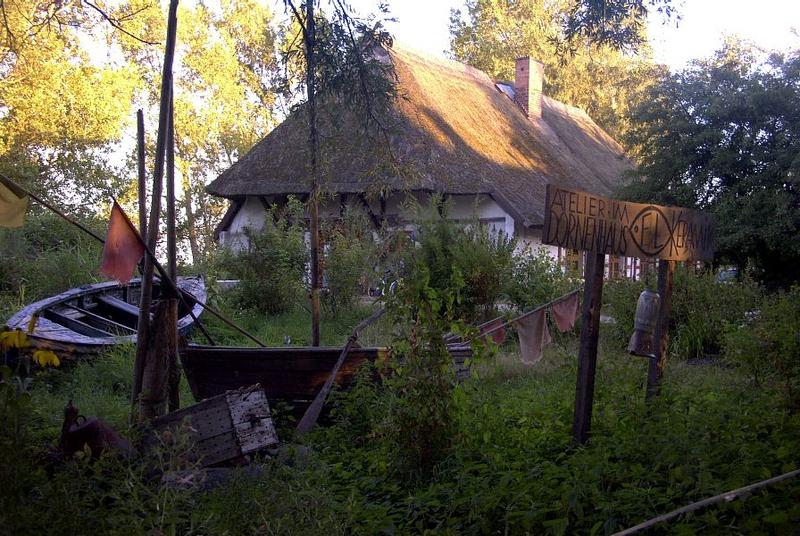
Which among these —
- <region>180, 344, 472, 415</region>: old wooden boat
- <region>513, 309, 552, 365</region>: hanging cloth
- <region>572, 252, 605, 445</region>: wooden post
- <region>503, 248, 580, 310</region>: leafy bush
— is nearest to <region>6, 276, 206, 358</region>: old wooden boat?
<region>180, 344, 472, 415</region>: old wooden boat

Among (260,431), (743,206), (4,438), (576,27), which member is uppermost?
(576,27)

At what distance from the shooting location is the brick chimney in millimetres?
26391

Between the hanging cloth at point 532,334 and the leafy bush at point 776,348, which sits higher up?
the leafy bush at point 776,348

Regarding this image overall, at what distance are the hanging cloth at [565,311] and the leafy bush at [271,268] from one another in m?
6.60

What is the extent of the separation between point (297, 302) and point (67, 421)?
30.6 ft

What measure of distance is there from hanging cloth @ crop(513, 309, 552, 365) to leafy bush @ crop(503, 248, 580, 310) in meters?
4.56

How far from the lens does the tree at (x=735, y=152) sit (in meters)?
15.0

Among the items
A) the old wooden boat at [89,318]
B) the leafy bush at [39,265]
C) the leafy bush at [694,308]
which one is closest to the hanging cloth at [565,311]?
the leafy bush at [694,308]

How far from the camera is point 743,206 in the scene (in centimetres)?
1538

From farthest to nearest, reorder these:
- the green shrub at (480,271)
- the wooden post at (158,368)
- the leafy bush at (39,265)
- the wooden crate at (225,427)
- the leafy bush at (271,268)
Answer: the leafy bush at (271,268) → the leafy bush at (39,265) → the green shrub at (480,271) → the wooden post at (158,368) → the wooden crate at (225,427)

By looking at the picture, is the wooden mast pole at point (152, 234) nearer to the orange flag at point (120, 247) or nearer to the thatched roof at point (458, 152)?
the orange flag at point (120, 247)

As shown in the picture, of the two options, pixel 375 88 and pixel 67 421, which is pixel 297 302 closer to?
pixel 375 88

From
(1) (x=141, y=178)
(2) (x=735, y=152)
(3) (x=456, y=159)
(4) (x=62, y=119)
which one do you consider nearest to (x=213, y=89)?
(4) (x=62, y=119)

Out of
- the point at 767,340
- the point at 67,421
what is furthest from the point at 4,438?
the point at 767,340
